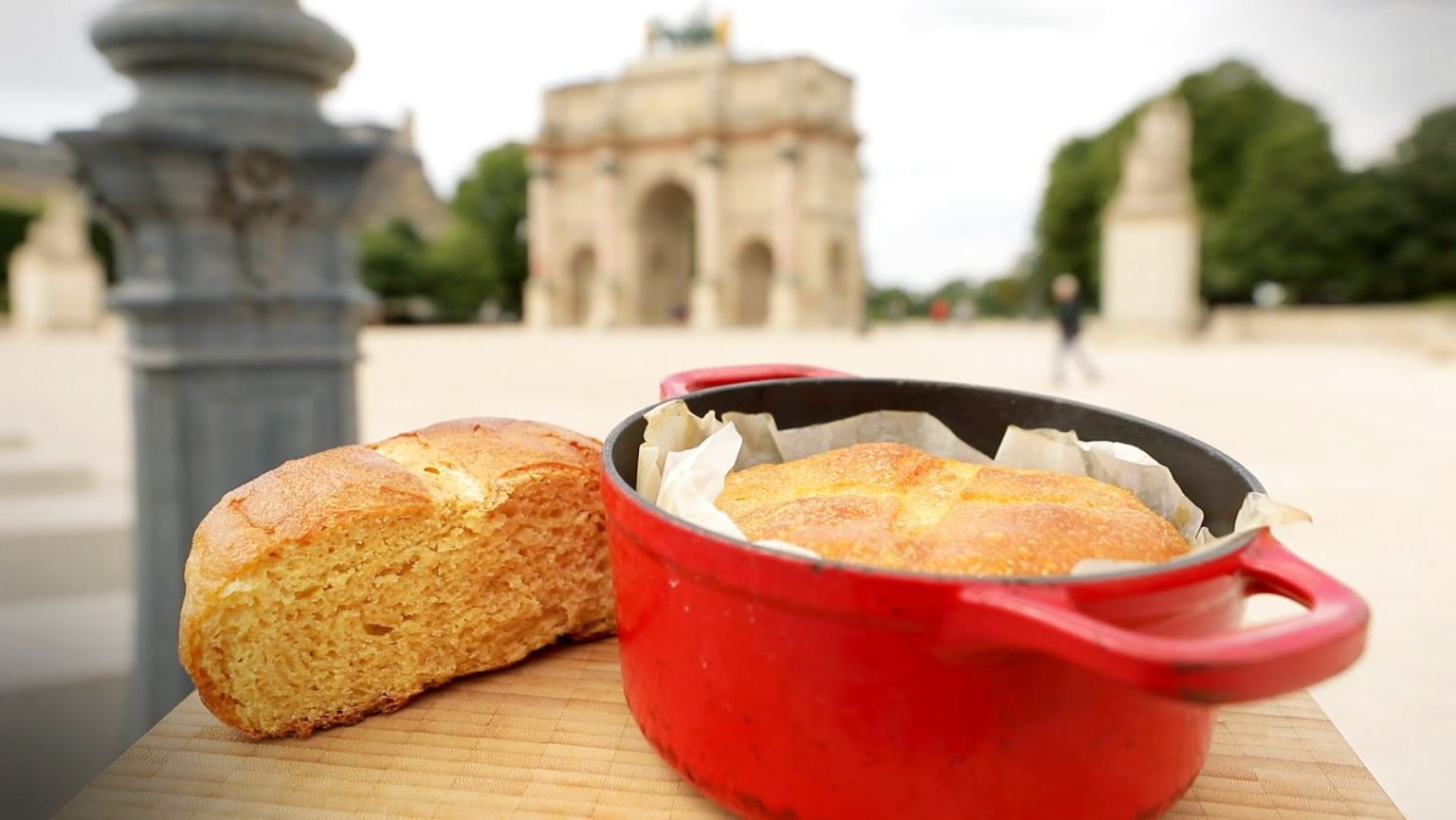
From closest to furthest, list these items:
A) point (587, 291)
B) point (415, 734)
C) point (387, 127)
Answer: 1. point (415, 734)
2. point (387, 127)
3. point (587, 291)

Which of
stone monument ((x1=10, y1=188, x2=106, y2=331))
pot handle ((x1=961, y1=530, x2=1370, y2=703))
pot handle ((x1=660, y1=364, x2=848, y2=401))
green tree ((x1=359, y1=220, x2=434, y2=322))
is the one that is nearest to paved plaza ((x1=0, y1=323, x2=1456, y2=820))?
pot handle ((x1=660, y1=364, x2=848, y2=401))

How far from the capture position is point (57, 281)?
24.6 metres

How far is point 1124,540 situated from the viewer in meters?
0.98

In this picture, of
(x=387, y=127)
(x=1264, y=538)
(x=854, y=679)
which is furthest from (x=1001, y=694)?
(x=387, y=127)

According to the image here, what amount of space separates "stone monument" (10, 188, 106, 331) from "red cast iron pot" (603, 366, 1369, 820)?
28.6 m

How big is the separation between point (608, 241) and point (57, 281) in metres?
15.9

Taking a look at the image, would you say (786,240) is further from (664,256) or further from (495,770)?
(495,770)

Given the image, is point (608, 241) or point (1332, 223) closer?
point (1332, 223)

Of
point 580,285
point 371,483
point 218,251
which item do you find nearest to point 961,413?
point 371,483

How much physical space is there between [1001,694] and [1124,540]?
304 millimetres

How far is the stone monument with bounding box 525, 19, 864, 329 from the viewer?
31.2 meters

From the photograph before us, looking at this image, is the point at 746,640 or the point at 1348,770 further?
the point at 1348,770

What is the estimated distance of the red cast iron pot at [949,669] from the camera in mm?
653

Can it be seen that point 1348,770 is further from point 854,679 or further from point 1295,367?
point 1295,367
